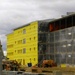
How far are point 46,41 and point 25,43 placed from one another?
12183 millimetres

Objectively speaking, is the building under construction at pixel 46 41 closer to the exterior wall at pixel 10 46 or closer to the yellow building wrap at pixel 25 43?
the yellow building wrap at pixel 25 43

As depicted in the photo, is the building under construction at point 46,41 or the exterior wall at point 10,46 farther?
the exterior wall at point 10,46

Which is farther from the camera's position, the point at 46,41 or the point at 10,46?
the point at 10,46

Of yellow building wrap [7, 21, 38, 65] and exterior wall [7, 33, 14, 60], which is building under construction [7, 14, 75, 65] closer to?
yellow building wrap [7, 21, 38, 65]

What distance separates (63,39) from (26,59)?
22.2 meters

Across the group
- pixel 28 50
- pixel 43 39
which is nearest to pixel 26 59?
pixel 28 50

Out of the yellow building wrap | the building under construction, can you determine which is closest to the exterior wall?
the yellow building wrap

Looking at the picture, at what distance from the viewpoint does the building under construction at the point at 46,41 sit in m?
60.1

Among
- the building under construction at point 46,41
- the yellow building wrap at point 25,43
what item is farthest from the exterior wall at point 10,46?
the building under construction at point 46,41

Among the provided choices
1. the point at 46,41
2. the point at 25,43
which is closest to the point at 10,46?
the point at 25,43

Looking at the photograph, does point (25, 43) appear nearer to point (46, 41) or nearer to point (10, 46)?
point (46, 41)

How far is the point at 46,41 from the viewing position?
72.5 meters

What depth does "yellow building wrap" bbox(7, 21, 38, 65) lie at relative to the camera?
244ft

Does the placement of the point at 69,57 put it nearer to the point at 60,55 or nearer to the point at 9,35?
the point at 60,55
